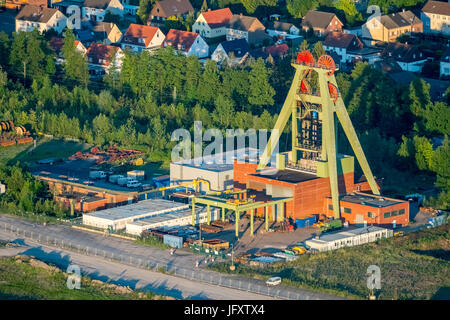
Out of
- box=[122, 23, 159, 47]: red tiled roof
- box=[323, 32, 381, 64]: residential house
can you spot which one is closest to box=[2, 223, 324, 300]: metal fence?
box=[122, 23, 159, 47]: red tiled roof

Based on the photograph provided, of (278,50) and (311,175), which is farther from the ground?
(278,50)

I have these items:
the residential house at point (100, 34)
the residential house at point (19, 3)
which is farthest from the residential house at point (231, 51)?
the residential house at point (19, 3)

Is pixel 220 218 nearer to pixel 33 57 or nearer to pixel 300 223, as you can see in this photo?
pixel 300 223

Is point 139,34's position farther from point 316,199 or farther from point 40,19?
point 316,199

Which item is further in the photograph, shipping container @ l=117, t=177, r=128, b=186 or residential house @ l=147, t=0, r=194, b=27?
residential house @ l=147, t=0, r=194, b=27

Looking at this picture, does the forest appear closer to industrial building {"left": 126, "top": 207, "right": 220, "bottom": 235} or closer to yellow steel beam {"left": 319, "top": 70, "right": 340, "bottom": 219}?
yellow steel beam {"left": 319, "top": 70, "right": 340, "bottom": 219}

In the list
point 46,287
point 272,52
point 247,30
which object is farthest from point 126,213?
point 247,30
